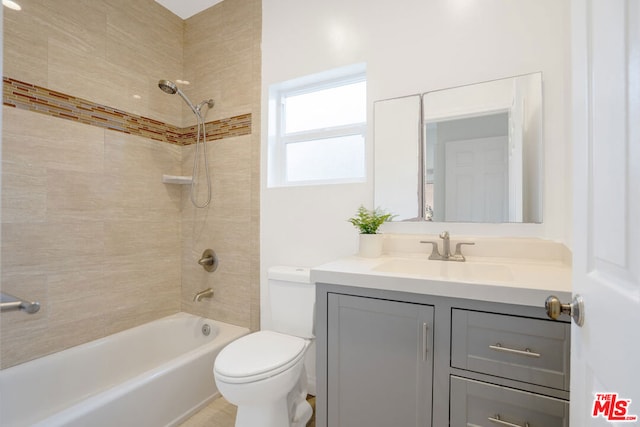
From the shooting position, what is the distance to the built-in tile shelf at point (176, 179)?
2164mm

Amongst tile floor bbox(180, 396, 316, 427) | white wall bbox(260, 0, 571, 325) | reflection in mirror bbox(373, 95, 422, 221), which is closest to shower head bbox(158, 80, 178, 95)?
white wall bbox(260, 0, 571, 325)

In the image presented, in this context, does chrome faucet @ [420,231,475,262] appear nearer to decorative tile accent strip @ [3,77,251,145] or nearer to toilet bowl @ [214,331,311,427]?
toilet bowl @ [214,331,311,427]

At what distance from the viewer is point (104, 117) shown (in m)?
1.87

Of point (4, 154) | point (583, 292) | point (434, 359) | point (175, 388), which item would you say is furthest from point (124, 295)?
point (583, 292)

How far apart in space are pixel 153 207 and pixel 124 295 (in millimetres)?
641

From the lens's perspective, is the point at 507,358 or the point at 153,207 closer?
the point at 507,358

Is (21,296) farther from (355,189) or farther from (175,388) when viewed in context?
(355,189)

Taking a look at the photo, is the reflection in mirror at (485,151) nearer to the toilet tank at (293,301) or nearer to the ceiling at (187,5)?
the toilet tank at (293,301)

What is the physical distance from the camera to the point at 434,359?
992 millimetres

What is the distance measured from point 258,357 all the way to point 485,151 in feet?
4.81

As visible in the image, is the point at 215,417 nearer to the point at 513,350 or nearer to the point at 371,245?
the point at 371,245

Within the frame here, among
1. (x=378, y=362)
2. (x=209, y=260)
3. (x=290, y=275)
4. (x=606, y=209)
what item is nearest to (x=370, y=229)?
(x=290, y=275)

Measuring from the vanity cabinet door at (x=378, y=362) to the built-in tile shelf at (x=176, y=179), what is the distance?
160cm

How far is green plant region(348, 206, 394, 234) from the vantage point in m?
1.54
